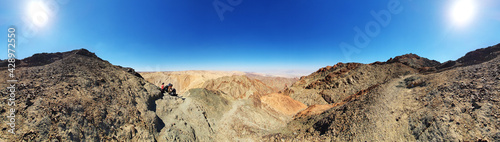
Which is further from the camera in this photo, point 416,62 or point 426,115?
point 416,62

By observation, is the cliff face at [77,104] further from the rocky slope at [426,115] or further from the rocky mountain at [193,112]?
the rocky slope at [426,115]

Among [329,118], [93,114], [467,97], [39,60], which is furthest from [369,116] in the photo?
[39,60]

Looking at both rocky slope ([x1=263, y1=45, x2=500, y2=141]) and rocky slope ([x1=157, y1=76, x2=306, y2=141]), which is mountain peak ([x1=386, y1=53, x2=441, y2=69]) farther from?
rocky slope ([x1=157, y1=76, x2=306, y2=141])

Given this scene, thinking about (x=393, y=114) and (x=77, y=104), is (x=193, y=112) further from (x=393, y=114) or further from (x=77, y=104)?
(x=393, y=114)

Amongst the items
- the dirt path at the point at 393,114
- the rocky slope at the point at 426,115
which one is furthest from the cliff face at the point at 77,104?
the dirt path at the point at 393,114

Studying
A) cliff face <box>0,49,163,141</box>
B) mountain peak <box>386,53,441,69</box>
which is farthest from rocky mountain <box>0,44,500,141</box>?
mountain peak <box>386,53,441,69</box>

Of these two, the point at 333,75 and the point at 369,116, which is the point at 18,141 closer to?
the point at 369,116

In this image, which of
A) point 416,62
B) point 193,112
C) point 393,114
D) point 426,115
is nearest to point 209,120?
point 193,112

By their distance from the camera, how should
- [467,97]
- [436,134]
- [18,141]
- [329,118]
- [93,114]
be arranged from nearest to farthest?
1. [18,141]
2. [93,114]
3. [436,134]
4. [467,97]
5. [329,118]
